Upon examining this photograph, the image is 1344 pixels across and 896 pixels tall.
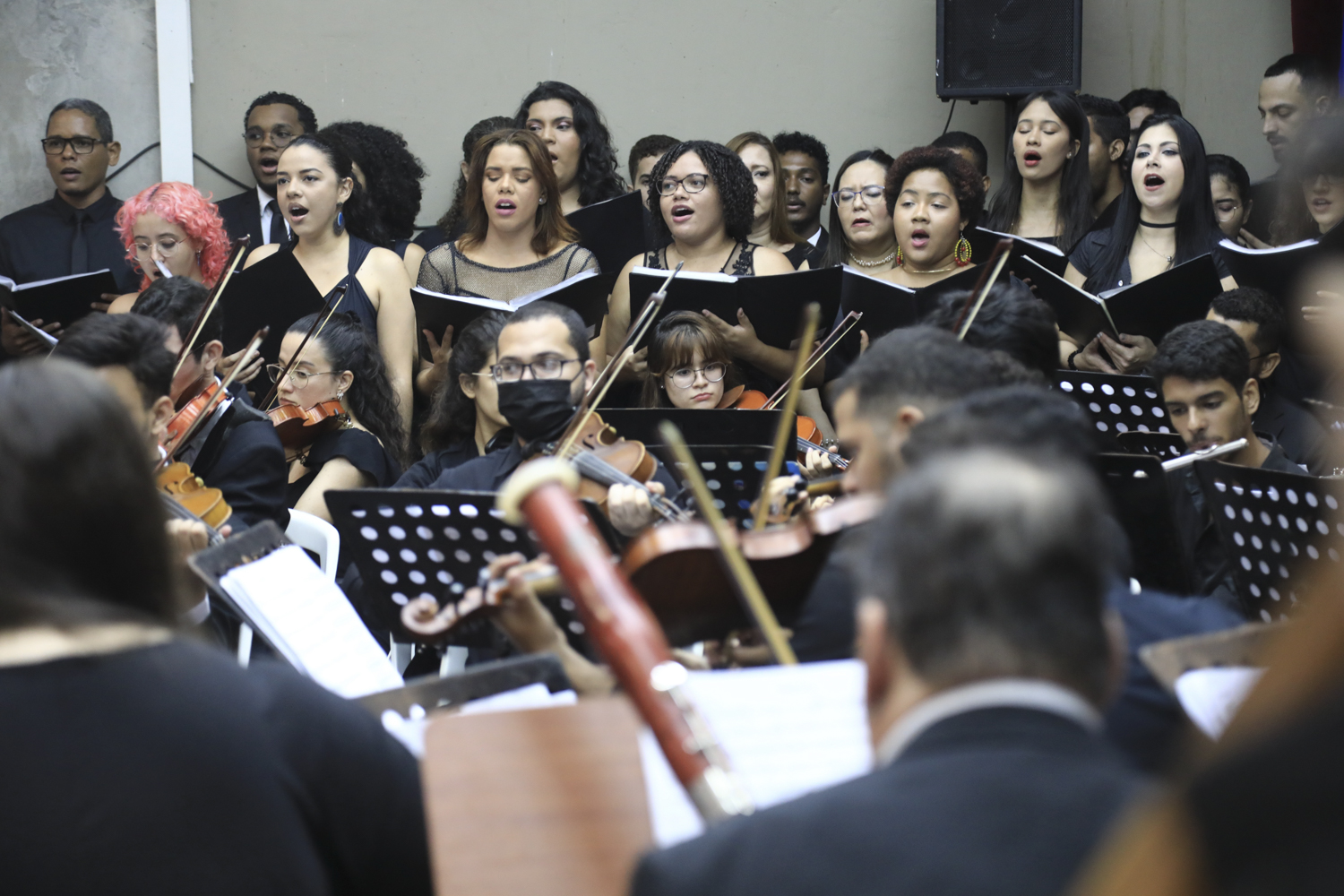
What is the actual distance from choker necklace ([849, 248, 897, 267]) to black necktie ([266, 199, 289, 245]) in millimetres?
1878

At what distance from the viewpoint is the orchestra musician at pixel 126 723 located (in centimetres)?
108

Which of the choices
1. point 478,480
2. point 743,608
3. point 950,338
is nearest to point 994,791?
point 743,608

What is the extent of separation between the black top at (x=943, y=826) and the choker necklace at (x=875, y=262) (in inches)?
124

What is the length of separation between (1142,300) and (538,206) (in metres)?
1.63

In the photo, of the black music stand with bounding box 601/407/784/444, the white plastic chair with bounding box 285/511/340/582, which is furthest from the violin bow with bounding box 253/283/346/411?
the black music stand with bounding box 601/407/784/444

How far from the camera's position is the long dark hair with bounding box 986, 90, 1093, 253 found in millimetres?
3904

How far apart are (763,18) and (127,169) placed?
8.52 feet

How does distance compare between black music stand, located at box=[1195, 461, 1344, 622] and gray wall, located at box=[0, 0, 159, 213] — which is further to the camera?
gray wall, located at box=[0, 0, 159, 213]

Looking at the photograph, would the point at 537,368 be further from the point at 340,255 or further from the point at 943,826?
the point at 943,826

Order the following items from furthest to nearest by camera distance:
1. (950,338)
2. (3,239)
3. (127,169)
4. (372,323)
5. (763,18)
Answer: (763,18) < (127,169) < (3,239) < (372,323) < (950,338)

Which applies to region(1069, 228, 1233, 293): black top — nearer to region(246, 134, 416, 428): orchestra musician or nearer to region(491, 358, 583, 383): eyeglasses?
region(491, 358, 583, 383): eyeglasses

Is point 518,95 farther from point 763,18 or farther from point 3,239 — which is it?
point 3,239

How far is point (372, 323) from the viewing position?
3.76 meters

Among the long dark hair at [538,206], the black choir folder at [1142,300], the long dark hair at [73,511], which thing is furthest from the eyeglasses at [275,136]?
the long dark hair at [73,511]
